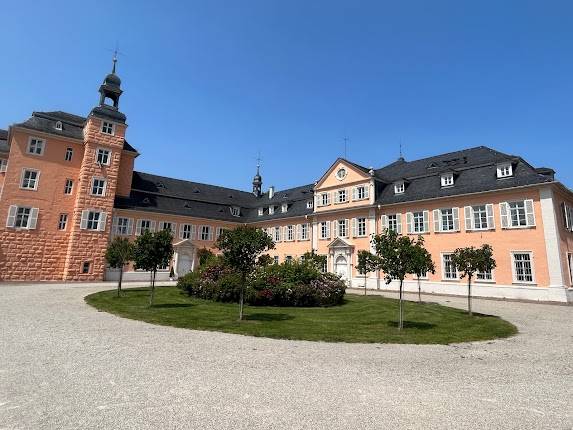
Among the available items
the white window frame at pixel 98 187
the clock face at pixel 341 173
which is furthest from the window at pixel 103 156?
the clock face at pixel 341 173

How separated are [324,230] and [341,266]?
4406mm

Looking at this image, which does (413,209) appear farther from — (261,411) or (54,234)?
(54,234)

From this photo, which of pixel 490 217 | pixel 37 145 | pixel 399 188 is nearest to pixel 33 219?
pixel 37 145

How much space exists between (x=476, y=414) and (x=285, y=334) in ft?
18.2

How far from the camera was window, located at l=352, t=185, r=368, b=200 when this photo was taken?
30859mm

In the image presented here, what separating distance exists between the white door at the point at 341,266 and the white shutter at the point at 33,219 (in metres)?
27.6

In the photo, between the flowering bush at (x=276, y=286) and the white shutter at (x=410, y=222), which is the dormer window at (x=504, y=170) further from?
the flowering bush at (x=276, y=286)

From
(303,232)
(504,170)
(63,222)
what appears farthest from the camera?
Answer: (303,232)

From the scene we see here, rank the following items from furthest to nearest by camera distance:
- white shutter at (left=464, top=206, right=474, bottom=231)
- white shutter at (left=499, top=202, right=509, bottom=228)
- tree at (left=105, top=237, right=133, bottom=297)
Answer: white shutter at (left=464, top=206, right=474, bottom=231), white shutter at (left=499, top=202, right=509, bottom=228), tree at (left=105, top=237, right=133, bottom=297)

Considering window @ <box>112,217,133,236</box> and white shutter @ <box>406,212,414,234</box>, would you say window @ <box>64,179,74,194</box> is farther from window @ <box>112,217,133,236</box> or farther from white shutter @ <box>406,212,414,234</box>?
white shutter @ <box>406,212,414,234</box>

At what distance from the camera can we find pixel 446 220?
25.3 metres

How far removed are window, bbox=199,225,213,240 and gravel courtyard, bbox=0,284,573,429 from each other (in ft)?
101

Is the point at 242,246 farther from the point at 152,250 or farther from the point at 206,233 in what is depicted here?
the point at 206,233

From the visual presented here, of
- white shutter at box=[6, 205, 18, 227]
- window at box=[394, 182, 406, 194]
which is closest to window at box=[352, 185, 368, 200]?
window at box=[394, 182, 406, 194]
